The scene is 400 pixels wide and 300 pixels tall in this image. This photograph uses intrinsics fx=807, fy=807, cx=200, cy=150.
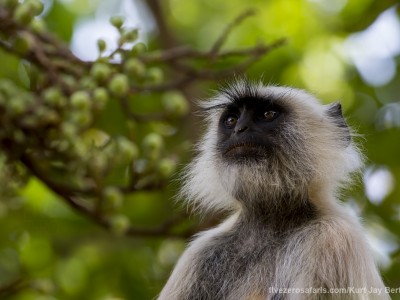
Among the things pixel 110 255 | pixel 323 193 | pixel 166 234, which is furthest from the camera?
pixel 110 255

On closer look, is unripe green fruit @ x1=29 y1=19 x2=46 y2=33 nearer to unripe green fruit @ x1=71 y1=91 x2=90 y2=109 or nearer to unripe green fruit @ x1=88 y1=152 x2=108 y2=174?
unripe green fruit @ x1=71 y1=91 x2=90 y2=109

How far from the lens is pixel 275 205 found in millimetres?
4840

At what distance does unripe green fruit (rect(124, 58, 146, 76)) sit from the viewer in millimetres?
3731

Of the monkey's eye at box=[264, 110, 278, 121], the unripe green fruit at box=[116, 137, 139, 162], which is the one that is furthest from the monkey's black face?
the unripe green fruit at box=[116, 137, 139, 162]

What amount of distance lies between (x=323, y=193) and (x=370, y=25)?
99.5 inches

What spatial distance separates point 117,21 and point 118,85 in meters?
0.36

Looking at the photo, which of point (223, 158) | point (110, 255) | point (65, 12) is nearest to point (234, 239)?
point (223, 158)

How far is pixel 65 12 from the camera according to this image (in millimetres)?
7047

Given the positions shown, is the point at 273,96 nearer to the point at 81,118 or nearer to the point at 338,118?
the point at 338,118

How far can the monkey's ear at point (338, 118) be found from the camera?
17.9 feet

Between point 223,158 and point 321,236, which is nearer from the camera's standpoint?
point 321,236

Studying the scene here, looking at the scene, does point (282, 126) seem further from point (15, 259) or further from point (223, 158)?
point (15, 259)

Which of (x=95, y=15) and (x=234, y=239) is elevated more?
(x=95, y=15)

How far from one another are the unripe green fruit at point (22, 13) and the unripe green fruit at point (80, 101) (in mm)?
392
